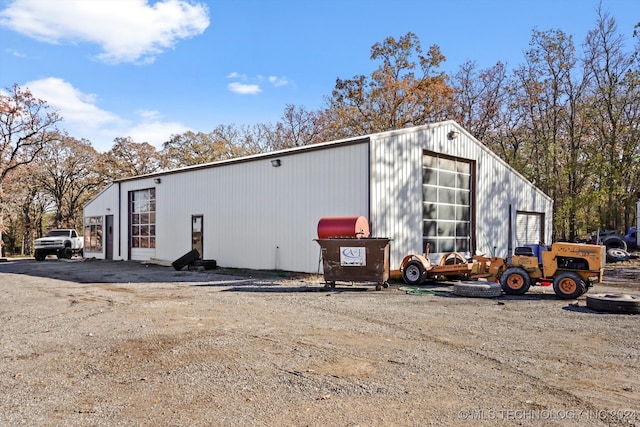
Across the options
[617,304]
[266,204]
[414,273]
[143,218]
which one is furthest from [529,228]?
[143,218]

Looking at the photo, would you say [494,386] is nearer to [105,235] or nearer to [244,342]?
[244,342]

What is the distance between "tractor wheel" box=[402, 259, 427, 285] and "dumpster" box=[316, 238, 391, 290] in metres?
1.12

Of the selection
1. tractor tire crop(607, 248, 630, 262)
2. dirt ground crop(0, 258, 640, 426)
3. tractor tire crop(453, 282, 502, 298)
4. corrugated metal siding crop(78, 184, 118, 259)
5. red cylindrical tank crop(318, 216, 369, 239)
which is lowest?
dirt ground crop(0, 258, 640, 426)

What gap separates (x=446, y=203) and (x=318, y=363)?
40.5 ft

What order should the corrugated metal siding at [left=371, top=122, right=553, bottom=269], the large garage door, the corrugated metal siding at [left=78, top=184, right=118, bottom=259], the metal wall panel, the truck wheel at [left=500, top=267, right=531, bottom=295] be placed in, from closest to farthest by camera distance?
the truck wheel at [left=500, top=267, right=531, bottom=295] < the corrugated metal siding at [left=371, top=122, right=553, bottom=269] < the metal wall panel < the large garage door < the corrugated metal siding at [left=78, top=184, right=118, bottom=259]

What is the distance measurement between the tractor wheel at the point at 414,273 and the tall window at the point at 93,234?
19563mm

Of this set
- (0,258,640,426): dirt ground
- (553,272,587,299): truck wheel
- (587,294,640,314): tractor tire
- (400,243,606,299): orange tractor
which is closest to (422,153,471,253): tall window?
(400,243,606,299): orange tractor

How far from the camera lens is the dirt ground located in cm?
372

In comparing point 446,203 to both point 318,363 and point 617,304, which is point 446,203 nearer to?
point 617,304

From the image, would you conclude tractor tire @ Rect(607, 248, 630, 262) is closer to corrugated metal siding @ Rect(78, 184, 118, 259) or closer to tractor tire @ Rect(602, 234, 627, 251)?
tractor tire @ Rect(602, 234, 627, 251)

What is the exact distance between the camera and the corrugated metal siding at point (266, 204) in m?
14.1

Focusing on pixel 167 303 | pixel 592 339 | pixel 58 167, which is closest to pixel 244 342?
pixel 167 303

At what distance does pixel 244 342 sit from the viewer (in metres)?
5.99

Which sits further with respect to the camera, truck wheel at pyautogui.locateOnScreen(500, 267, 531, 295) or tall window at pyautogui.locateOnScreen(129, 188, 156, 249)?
tall window at pyautogui.locateOnScreen(129, 188, 156, 249)
